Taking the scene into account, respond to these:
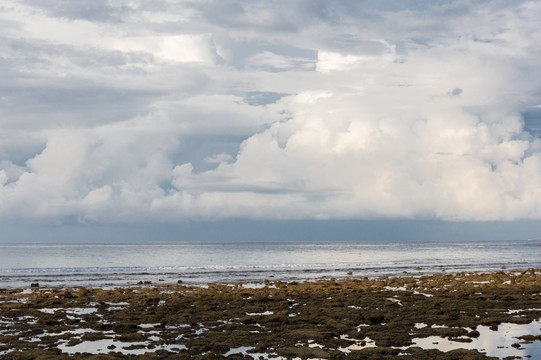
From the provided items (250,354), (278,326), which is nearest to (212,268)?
(278,326)

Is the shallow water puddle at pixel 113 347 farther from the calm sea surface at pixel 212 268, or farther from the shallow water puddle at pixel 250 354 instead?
the calm sea surface at pixel 212 268

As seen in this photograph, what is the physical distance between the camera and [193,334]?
20.3 m

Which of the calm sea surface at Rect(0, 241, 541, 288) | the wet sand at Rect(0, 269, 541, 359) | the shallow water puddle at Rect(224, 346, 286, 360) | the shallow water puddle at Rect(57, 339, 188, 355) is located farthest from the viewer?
the calm sea surface at Rect(0, 241, 541, 288)

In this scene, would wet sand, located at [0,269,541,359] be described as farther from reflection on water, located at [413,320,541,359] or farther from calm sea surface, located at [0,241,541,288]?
calm sea surface, located at [0,241,541,288]

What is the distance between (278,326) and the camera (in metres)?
Result: 21.9

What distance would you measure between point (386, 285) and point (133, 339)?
26976 millimetres

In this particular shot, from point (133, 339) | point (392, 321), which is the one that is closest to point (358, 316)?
point (392, 321)

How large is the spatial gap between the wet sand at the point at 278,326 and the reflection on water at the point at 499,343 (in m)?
0.03

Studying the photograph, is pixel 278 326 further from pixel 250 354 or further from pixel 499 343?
pixel 499 343

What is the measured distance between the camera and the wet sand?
1686cm

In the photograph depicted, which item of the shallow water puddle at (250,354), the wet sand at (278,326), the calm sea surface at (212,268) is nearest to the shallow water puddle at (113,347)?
the wet sand at (278,326)

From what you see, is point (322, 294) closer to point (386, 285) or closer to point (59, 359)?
point (386, 285)

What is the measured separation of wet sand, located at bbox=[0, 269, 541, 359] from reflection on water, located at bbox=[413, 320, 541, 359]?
3cm

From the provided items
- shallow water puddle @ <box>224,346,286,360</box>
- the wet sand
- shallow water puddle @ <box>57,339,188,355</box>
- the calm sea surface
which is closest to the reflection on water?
the wet sand
